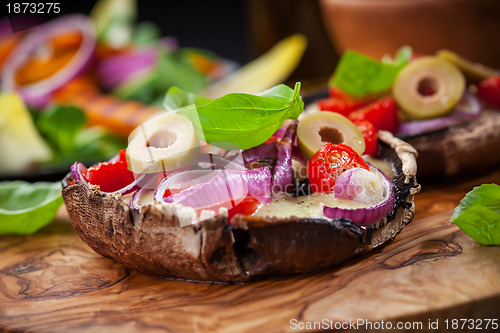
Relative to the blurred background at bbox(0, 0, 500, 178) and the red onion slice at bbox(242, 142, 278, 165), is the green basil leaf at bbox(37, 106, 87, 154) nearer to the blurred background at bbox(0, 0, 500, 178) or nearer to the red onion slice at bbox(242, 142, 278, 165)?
the blurred background at bbox(0, 0, 500, 178)

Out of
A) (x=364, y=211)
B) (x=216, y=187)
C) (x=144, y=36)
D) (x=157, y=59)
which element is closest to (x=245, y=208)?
(x=216, y=187)

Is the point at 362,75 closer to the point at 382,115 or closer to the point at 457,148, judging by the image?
the point at 382,115

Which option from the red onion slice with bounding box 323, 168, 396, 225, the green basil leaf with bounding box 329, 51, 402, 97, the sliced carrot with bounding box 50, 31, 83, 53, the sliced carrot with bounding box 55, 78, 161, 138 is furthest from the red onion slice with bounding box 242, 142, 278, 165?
the sliced carrot with bounding box 50, 31, 83, 53

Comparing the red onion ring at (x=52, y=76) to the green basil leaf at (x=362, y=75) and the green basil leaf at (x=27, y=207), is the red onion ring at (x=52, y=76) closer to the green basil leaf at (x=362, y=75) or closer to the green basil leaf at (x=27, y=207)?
the green basil leaf at (x=27, y=207)

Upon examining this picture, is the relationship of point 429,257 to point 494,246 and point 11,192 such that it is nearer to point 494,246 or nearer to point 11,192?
point 494,246

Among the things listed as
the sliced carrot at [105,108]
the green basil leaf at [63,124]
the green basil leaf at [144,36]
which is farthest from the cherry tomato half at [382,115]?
the green basil leaf at [144,36]
